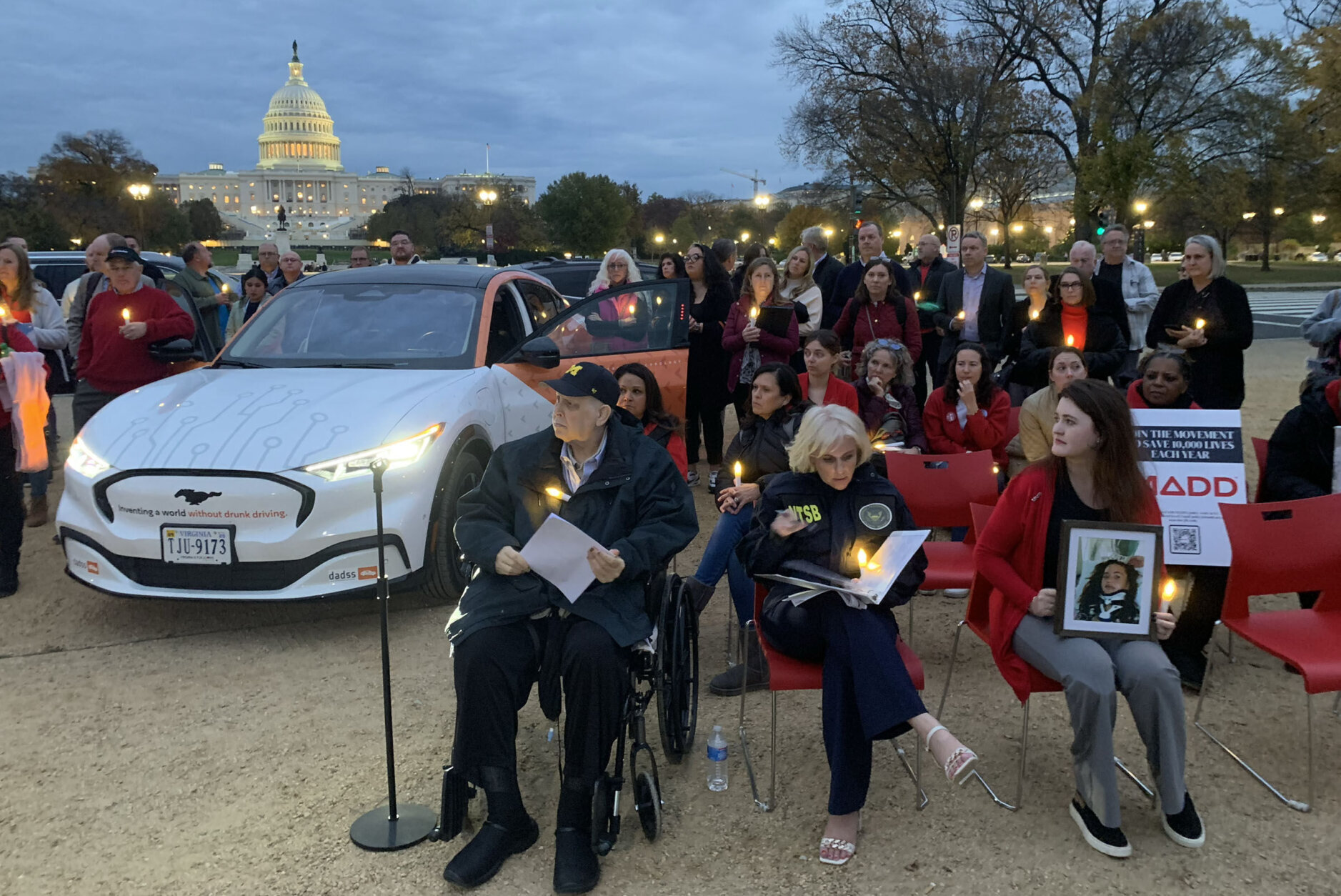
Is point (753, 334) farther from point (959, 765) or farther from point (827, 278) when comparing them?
point (959, 765)

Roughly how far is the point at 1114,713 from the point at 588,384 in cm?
214

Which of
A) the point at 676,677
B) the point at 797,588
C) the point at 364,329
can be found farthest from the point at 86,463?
the point at 797,588

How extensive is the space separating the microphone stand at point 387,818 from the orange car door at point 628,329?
3135 millimetres

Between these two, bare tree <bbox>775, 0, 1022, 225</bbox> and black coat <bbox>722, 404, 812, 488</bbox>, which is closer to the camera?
black coat <bbox>722, 404, 812, 488</bbox>

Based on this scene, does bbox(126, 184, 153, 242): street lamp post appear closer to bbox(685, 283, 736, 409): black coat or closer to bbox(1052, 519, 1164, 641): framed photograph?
bbox(685, 283, 736, 409): black coat

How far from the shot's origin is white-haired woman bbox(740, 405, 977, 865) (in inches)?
128

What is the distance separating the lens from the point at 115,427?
5105 mm

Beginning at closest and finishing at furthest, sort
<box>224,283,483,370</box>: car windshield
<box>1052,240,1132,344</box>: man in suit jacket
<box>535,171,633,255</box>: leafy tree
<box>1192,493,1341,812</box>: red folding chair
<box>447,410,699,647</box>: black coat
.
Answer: <box>447,410,699,647</box>: black coat < <box>1192,493,1341,812</box>: red folding chair < <box>224,283,483,370</box>: car windshield < <box>1052,240,1132,344</box>: man in suit jacket < <box>535,171,633,255</box>: leafy tree

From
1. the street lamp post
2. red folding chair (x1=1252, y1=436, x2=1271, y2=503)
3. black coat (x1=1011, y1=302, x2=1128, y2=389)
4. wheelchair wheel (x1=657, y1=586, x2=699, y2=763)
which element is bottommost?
wheelchair wheel (x1=657, y1=586, x2=699, y2=763)

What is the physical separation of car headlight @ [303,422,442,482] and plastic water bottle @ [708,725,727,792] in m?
1.99

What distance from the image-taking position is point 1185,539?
451cm

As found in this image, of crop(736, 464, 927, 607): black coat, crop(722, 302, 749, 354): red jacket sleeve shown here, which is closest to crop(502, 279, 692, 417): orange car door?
crop(722, 302, 749, 354): red jacket sleeve

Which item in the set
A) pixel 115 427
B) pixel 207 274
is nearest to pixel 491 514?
pixel 115 427

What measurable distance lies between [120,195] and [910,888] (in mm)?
63049
